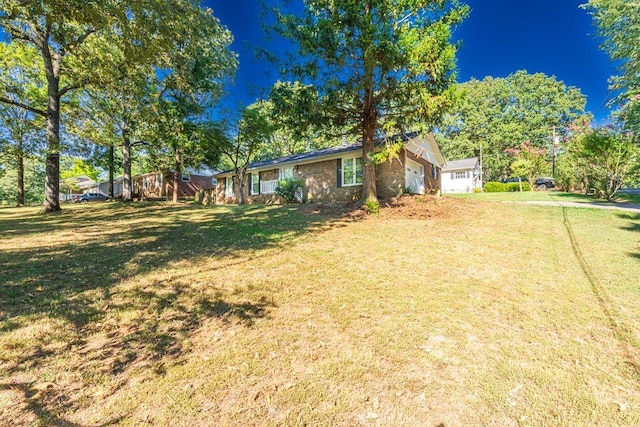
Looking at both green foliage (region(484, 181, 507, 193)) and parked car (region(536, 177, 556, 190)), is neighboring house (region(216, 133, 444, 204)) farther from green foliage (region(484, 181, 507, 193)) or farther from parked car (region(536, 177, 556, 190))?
parked car (region(536, 177, 556, 190))

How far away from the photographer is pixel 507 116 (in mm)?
36031

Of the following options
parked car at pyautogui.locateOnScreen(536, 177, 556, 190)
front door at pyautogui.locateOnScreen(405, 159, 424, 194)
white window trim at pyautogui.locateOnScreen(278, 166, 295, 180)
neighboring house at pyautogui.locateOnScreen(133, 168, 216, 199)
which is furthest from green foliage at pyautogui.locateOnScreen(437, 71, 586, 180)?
neighboring house at pyautogui.locateOnScreen(133, 168, 216, 199)

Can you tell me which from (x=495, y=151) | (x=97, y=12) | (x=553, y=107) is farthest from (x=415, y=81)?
(x=553, y=107)

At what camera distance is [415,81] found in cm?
902

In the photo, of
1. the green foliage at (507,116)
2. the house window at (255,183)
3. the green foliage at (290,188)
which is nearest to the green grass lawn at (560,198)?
the green foliage at (290,188)

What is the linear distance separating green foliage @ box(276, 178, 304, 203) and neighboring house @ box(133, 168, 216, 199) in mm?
16890

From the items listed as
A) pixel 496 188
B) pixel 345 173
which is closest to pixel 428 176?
pixel 345 173

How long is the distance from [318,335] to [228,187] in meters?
19.8

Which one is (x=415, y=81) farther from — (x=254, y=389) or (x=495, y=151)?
(x=495, y=151)

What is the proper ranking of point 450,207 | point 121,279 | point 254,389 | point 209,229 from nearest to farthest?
point 254,389
point 121,279
point 209,229
point 450,207

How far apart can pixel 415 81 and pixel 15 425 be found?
10.6 m

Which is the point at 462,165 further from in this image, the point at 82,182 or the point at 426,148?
the point at 82,182

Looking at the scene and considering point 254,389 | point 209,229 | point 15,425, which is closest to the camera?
point 15,425

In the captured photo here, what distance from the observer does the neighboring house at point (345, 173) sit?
1371cm
